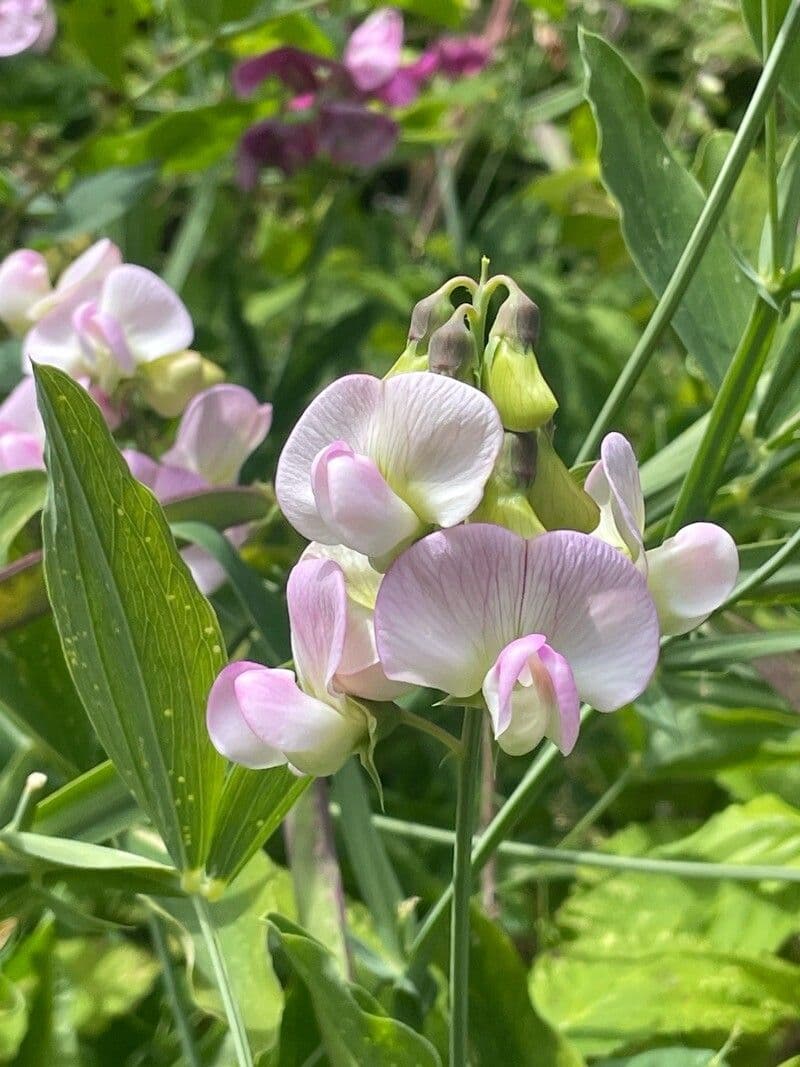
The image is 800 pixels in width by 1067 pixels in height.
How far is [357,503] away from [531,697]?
0.24ft

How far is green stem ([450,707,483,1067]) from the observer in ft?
1.09

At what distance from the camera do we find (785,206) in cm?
48

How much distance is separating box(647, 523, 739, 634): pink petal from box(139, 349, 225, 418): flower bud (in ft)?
1.09

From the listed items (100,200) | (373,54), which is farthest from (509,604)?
(373,54)

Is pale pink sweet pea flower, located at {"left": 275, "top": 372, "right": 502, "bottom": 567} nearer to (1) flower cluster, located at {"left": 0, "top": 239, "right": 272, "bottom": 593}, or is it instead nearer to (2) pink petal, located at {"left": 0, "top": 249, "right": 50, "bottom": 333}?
(1) flower cluster, located at {"left": 0, "top": 239, "right": 272, "bottom": 593}

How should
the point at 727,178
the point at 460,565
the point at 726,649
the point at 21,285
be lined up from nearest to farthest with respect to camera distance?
the point at 460,565
the point at 727,178
the point at 726,649
the point at 21,285

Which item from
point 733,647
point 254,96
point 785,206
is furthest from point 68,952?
point 254,96

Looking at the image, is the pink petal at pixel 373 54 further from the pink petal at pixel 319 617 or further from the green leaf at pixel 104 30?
the pink petal at pixel 319 617

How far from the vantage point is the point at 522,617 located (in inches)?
12.7

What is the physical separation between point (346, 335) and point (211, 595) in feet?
1.37

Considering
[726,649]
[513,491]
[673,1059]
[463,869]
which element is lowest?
[673,1059]

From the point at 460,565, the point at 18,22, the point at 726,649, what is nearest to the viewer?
the point at 460,565

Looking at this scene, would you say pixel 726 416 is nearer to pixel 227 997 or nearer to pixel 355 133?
pixel 227 997

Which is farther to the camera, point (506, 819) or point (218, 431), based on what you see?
point (218, 431)
